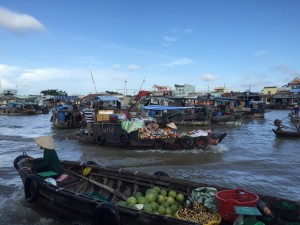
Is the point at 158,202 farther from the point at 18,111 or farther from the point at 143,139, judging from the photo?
the point at 18,111

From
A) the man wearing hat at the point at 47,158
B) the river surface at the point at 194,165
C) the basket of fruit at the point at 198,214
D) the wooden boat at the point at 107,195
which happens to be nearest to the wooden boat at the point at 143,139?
the river surface at the point at 194,165

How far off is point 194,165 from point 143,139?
3.18 meters

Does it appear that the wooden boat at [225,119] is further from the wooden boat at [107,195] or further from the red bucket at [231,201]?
the red bucket at [231,201]

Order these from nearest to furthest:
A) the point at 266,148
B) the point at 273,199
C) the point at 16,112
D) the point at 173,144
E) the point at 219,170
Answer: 1. the point at 273,199
2. the point at 219,170
3. the point at 173,144
4. the point at 266,148
5. the point at 16,112

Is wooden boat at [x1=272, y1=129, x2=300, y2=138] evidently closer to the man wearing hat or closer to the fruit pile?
the fruit pile

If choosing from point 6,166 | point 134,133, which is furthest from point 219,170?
point 6,166

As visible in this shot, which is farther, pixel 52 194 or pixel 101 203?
pixel 52 194

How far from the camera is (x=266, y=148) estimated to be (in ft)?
50.6

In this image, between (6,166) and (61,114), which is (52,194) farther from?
(61,114)

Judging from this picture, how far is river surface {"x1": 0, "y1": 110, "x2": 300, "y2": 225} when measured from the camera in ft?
23.5

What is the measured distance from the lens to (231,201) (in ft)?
15.0

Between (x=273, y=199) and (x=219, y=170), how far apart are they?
19.1ft

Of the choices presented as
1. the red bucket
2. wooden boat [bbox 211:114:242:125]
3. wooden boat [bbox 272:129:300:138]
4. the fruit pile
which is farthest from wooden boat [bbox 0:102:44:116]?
the red bucket

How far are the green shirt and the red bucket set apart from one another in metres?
3.71
